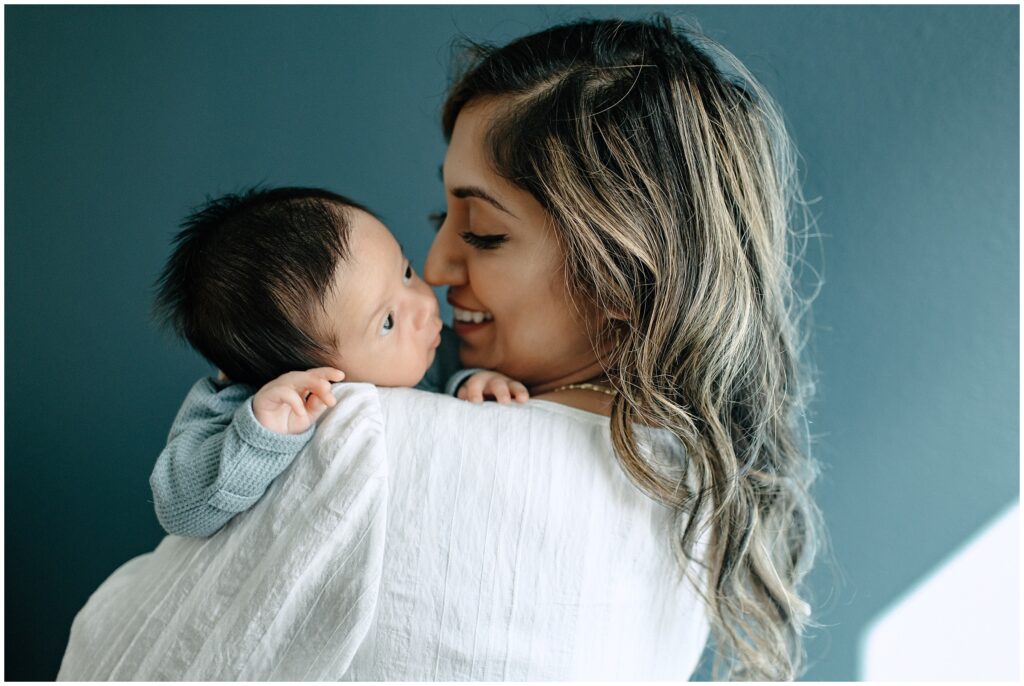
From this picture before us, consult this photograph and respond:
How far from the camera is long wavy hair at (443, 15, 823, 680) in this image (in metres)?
0.98

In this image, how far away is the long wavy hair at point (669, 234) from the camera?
0.98 meters

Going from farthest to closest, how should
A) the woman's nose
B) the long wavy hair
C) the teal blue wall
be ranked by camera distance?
the teal blue wall < the woman's nose < the long wavy hair

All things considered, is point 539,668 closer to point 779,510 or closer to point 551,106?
point 779,510

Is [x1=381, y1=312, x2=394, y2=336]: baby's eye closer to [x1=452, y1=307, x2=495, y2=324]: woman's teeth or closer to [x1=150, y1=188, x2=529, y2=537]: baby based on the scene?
[x1=150, y1=188, x2=529, y2=537]: baby

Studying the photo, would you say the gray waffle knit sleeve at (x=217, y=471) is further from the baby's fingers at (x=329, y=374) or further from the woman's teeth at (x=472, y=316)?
the woman's teeth at (x=472, y=316)

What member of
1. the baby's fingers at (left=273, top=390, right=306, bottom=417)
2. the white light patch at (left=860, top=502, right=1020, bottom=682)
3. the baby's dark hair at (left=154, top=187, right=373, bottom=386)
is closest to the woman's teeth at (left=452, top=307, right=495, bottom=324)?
the baby's dark hair at (left=154, top=187, right=373, bottom=386)

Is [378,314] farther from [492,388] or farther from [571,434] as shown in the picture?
[571,434]

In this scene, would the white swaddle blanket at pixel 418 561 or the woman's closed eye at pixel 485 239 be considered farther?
the woman's closed eye at pixel 485 239

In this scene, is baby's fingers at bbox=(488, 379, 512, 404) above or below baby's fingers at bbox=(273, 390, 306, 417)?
below

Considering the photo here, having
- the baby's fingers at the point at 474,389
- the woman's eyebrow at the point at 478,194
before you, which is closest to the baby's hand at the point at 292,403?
the baby's fingers at the point at 474,389

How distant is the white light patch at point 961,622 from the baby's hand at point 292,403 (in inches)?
48.4

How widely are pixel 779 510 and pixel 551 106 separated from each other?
73cm

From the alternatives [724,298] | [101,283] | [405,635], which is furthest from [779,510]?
[101,283]

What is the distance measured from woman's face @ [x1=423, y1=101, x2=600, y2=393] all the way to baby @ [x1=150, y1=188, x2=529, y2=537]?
0.17 feet
